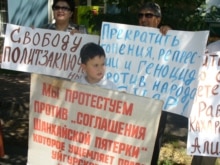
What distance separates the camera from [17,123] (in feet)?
19.4

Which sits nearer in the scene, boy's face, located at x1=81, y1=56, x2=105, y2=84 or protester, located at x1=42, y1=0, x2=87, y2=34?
boy's face, located at x1=81, y1=56, x2=105, y2=84

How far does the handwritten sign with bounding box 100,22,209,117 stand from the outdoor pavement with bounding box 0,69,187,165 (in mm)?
1936

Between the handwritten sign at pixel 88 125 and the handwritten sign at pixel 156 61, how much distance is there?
631 mm

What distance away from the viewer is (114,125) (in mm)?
2523

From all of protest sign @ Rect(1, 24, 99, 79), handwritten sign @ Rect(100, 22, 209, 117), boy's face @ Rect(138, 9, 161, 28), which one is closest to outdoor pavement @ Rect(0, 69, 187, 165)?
protest sign @ Rect(1, 24, 99, 79)

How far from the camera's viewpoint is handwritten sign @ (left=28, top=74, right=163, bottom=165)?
96.3 inches

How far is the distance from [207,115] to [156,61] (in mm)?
607

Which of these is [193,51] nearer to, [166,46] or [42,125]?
[166,46]

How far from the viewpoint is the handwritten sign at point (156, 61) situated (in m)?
3.01

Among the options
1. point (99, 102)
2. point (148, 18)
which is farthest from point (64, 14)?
point (99, 102)

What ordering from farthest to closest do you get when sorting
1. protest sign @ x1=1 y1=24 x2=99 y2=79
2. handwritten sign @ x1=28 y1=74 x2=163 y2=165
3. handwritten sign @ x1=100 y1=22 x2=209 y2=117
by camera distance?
protest sign @ x1=1 y1=24 x2=99 y2=79 → handwritten sign @ x1=100 y1=22 x2=209 y2=117 → handwritten sign @ x1=28 y1=74 x2=163 y2=165

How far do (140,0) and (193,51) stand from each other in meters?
2.35

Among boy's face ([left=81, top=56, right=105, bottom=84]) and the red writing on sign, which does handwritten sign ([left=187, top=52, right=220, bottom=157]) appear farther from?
boy's face ([left=81, top=56, right=105, bottom=84])

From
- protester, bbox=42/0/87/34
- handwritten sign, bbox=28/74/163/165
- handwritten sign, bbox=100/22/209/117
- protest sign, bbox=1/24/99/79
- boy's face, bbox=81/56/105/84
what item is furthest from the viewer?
protest sign, bbox=1/24/99/79
